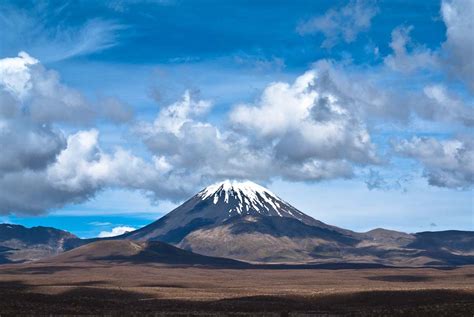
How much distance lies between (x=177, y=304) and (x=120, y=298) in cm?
1756

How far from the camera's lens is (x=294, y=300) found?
104 meters

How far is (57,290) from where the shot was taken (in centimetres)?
12219

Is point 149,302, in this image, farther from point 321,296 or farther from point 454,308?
point 454,308

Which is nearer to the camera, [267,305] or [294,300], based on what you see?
[267,305]

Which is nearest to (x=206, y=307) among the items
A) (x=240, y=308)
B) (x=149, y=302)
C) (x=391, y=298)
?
(x=240, y=308)

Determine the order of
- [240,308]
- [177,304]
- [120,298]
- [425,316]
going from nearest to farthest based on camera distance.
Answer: [425,316] → [240,308] → [177,304] → [120,298]

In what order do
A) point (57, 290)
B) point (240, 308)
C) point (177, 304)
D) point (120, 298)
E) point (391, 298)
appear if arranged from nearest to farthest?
point (240, 308) < point (177, 304) < point (391, 298) < point (120, 298) < point (57, 290)

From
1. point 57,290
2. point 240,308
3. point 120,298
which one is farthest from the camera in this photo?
point 57,290

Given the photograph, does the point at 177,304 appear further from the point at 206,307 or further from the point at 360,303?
the point at 360,303

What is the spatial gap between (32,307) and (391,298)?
5112 cm

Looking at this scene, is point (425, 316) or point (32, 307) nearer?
point (425, 316)


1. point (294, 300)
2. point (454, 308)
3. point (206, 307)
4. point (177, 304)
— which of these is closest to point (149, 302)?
point (177, 304)

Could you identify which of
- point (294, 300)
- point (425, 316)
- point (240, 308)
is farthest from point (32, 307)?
point (425, 316)

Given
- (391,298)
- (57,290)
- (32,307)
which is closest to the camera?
(32,307)
